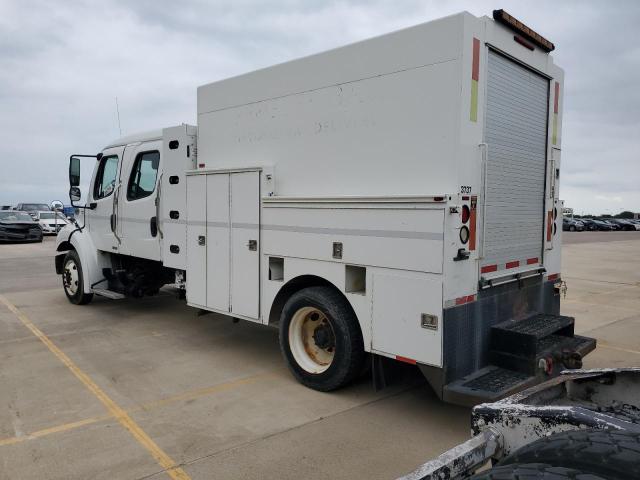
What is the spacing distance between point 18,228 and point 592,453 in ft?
82.9

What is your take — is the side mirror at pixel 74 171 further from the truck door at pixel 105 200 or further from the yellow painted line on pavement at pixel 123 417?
the yellow painted line on pavement at pixel 123 417

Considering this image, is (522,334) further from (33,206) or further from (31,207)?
(33,206)

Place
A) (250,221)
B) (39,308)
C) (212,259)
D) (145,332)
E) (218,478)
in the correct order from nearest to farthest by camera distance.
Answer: (218,478) < (250,221) < (212,259) < (145,332) < (39,308)

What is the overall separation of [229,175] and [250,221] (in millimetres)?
618

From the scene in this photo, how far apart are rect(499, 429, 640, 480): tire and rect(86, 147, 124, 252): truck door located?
7.10m

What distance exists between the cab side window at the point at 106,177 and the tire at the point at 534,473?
7.29m

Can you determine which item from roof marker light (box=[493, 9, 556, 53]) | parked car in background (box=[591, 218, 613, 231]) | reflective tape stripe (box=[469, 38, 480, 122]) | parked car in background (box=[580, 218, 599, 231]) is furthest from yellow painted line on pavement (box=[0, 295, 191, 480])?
parked car in background (box=[591, 218, 613, 231])

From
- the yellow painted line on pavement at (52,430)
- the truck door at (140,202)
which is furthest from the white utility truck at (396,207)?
the yellow painted line on pavement at (52,430)

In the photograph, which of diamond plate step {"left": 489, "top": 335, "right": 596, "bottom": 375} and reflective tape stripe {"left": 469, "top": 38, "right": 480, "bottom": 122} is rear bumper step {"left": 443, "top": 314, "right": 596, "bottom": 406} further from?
reflective tape stripe {"left": 469, "top": 38, "right": 480, "bottom": 122}

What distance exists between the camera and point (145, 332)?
720 centimetres

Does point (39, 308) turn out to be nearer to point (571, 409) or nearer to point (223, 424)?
point (223, 424)

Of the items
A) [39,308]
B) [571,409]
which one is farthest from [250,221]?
[39,308]

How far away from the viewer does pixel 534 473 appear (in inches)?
66.4

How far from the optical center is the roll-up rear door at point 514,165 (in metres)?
4.39
